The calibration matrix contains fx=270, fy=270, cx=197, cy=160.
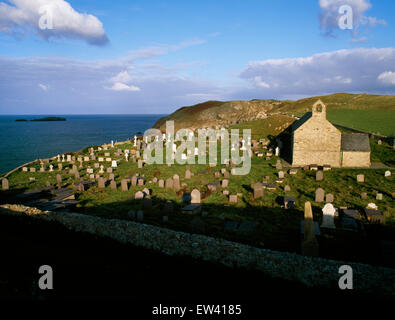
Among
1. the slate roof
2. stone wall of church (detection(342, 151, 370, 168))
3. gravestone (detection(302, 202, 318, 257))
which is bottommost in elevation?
gravestone (detection(302, 202, 318, 257))

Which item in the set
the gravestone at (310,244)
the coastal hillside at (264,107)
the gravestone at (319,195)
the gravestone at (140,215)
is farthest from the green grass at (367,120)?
the gravestone at (140,215)

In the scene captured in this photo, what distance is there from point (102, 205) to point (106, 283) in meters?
A: 10.7

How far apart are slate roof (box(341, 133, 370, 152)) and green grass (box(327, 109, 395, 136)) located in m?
7.93

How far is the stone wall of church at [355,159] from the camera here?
23406 millimetres

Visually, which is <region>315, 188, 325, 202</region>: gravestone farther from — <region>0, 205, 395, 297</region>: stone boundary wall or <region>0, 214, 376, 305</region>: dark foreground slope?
<region>0, 214, 376, 305</region>: dark foreground slope

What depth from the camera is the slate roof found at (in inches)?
939

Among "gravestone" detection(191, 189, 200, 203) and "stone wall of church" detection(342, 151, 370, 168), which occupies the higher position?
"stone wall of church" detection(342, 151, 370, 168)

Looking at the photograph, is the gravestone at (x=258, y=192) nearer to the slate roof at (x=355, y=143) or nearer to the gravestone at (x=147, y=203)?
the gravestone at (x=147, y=203)

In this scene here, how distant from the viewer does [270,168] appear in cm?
2512

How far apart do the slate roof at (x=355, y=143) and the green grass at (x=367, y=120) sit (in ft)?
26.0

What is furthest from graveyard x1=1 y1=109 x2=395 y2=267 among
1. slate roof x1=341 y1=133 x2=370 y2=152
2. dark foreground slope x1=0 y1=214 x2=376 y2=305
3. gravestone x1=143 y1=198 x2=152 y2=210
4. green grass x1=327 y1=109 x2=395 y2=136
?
green grass x1=327 y1=109 x2=395 y2=136
